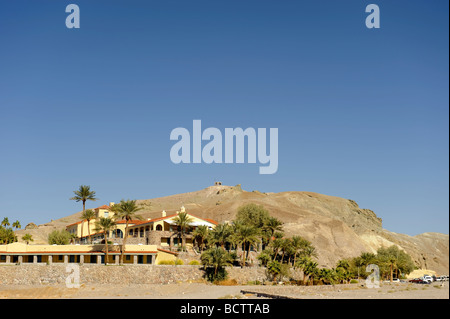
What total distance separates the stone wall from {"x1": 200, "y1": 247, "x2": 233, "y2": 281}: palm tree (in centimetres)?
287

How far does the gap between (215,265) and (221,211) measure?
6744cm

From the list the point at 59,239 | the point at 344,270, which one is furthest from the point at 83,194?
the point at 344,270

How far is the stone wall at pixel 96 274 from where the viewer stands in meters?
67.8

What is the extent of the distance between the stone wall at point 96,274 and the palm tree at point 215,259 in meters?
2.87

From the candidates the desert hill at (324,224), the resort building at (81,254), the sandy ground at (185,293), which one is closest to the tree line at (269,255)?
the sandy ground at (185,293)

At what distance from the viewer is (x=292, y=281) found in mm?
78125

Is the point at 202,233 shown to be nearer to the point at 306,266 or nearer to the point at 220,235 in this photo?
the point at 220,235

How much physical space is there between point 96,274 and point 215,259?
16.1 metres

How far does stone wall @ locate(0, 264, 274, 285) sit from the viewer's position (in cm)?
6775

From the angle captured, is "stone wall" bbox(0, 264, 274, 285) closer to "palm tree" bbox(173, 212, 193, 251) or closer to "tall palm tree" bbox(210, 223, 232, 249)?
"tall palm tree" bbox(210, 223, 232, 249)

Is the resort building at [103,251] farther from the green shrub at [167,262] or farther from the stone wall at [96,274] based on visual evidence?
the stone wall at [96,274]
